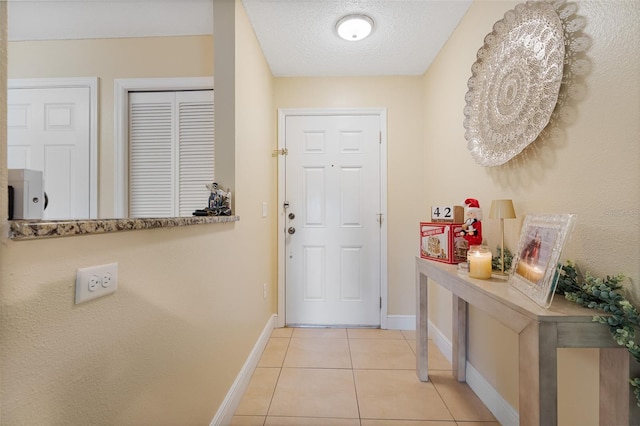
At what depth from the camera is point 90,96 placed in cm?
204

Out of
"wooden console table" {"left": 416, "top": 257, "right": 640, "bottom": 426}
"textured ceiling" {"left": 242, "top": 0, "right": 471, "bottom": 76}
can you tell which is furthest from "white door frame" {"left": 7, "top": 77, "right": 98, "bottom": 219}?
"wooden console table" {"left": 416, "top": 257, "right": 640, "bottom": 426}

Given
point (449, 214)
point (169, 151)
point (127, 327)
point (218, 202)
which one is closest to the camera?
point (127, 327)

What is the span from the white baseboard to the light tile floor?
4 cm

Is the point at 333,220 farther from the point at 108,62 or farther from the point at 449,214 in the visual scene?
the point at 108,62

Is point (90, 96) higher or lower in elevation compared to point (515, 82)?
higher

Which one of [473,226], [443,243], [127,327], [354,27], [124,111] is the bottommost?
[127,327]

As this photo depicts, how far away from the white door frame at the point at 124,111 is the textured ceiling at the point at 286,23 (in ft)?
1.14

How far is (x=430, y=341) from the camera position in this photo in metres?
2.34

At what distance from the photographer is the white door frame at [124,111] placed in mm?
2053

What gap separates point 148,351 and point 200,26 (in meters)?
2.14

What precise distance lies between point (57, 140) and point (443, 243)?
2.84 metres

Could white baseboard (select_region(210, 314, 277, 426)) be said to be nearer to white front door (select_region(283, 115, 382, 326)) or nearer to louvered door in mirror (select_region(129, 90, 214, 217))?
white front door (select_region(283, 115, 382, 326))

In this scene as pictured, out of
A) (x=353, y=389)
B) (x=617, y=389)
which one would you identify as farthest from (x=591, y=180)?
(x=353, y=389)

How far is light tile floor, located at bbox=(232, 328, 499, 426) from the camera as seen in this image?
1.45m
